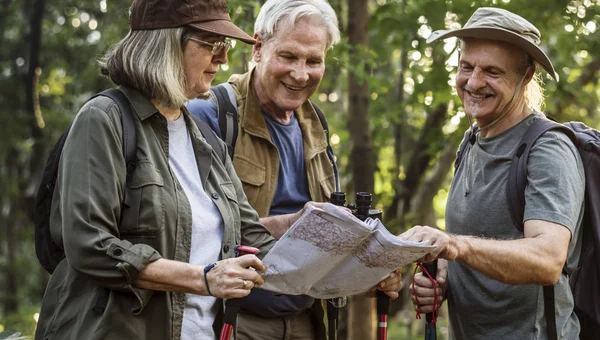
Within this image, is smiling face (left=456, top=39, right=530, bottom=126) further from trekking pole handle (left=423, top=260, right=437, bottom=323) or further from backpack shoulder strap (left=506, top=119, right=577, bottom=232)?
trekking pole handle (left=423, top=260, right=437, bottom=323)

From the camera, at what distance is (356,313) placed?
6762mm

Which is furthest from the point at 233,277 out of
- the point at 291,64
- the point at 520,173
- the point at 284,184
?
the point at 291,64

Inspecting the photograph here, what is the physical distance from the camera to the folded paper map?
3090 mm

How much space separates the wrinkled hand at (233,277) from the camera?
2.92 metres

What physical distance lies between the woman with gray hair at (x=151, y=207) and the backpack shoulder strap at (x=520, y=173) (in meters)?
1.24

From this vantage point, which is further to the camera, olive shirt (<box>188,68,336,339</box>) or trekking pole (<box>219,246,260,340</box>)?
olive shirt (<box>188,68,336,339</box>)

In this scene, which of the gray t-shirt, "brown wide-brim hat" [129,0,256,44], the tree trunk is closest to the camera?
"brown wide-brim hat" [129,0,256,44]

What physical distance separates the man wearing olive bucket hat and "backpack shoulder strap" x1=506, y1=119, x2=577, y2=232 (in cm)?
3

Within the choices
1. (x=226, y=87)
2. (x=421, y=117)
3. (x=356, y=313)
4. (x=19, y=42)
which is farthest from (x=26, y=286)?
(x=226, y=87)

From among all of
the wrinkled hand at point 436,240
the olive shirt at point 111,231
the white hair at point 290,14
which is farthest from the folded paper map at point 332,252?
the white hair at point 290,14

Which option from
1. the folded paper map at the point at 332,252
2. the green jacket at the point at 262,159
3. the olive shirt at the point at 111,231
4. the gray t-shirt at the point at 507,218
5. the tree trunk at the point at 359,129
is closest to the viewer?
the olive shirt at the point at 111,231

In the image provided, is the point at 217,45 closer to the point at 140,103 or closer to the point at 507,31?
the point at 140,103

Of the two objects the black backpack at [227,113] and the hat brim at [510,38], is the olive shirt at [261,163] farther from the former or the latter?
the hat brim at [510,38]

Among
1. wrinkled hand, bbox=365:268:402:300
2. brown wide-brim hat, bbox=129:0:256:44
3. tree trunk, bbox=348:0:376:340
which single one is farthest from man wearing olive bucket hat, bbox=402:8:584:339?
tree trunk, bbox=348:0:376:340
